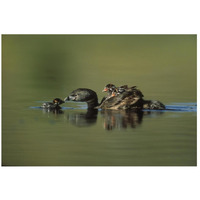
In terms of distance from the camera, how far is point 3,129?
8305mm

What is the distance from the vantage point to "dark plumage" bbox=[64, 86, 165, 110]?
392 inches

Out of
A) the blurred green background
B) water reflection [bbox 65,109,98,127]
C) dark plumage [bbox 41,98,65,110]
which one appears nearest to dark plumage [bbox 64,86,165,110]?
dark plumage [bbox 41,98,65,110]

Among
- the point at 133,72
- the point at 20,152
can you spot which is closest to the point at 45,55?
the point at 133,72

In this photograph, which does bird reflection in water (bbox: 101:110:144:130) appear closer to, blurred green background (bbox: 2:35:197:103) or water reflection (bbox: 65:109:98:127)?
water reflection (bbox: 65:109:98:127)

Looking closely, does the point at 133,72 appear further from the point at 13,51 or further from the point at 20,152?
the point at 20,152

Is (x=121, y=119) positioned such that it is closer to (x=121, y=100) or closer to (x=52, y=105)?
(x=121, y=100)

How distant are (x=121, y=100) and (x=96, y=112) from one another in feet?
1.80

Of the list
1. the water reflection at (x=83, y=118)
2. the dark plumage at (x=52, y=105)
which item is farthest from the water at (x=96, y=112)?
the dark plumage at (x=52, y=105)

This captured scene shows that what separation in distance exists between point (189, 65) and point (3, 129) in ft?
29.8

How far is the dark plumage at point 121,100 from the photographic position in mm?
9953

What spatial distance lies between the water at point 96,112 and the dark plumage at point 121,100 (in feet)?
0.64

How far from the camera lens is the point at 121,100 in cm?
1005

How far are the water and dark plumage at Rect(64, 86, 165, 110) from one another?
0.64ft

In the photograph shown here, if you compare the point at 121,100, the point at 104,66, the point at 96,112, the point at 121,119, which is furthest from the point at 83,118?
the point at 104,66
